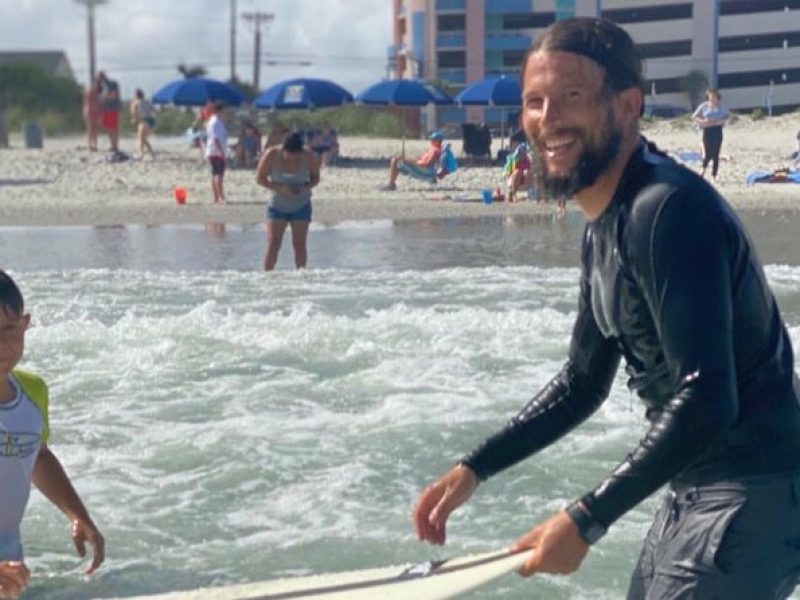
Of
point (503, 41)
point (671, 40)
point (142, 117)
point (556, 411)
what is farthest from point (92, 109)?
point (671, 40)

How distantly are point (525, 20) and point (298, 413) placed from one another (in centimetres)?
7275

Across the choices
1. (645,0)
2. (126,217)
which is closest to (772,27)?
(645,0)

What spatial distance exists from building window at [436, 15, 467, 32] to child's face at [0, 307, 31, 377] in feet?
249

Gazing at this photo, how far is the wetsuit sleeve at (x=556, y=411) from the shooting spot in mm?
3160

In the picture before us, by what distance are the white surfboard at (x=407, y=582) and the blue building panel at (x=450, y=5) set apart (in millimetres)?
76607

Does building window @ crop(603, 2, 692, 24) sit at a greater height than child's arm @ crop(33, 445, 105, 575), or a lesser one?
greater

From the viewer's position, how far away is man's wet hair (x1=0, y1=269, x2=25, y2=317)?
12.5 feet

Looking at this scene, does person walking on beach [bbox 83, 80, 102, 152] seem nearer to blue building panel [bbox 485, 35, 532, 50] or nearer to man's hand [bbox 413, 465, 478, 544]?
man's hand [bbox 413, 465, 478, 544]

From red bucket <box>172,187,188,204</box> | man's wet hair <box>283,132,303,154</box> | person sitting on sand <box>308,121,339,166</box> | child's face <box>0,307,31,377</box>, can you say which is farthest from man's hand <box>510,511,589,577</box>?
person sitting on sand <box>308,121,339,166</box>

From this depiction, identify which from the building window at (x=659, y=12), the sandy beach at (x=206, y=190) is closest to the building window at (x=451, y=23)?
the building window at (x=659, y=12)

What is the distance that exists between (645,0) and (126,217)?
59.5 meters

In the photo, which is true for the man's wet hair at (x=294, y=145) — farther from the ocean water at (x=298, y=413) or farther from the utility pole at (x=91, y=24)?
the utility pole at (x=91, y=24)

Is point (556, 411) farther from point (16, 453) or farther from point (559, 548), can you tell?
point (16, 453)

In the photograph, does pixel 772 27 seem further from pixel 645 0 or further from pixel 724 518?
pixel 724 518
